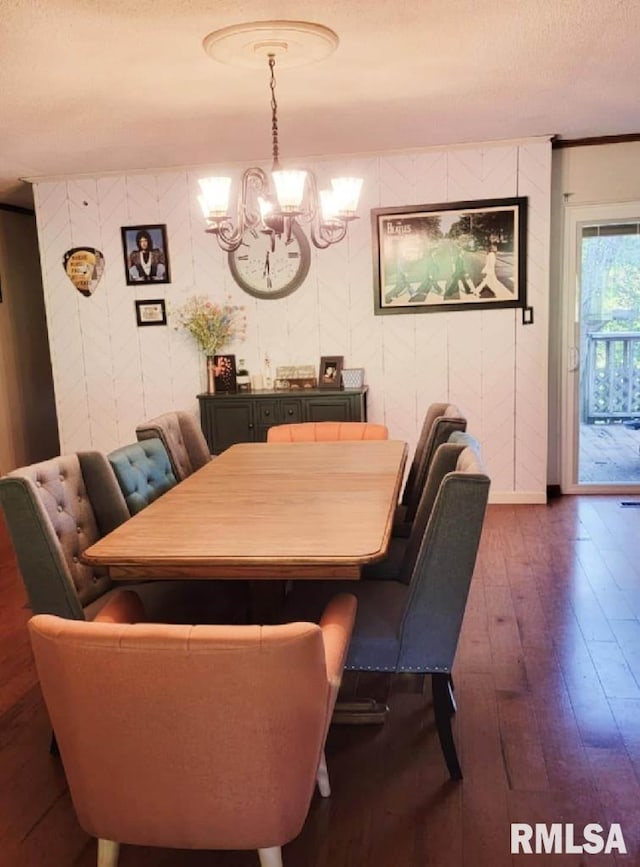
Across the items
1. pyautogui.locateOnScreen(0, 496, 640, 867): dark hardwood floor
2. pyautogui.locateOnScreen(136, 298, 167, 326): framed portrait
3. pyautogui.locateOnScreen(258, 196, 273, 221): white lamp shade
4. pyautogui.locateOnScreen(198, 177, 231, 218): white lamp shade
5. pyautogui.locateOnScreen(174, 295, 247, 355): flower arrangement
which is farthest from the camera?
pyautogui.locateOnScreen(136, 298, 167, 326): framed portrait

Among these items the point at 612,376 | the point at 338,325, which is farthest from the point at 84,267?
the point at 612,376

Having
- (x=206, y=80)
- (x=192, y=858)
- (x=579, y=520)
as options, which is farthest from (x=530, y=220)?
(x=192, y=858)

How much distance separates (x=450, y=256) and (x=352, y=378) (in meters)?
1.08

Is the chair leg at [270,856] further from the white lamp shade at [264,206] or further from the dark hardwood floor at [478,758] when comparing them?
the white lamp shade at [264,206]

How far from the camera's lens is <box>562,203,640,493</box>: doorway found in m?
5.11

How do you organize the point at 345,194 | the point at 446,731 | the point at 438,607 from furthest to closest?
the point at 345,194 < the point at 446,731 < the point at 438,607

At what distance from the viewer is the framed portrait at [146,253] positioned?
17.4 feet

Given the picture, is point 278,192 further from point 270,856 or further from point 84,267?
point 84,267

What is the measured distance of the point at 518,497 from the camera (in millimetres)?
5180

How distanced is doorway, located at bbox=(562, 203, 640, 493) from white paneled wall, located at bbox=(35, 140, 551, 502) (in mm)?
351

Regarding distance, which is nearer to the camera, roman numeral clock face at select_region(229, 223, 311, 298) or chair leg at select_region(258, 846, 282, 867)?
chair leg at select_region(258, 846, 282, 867)

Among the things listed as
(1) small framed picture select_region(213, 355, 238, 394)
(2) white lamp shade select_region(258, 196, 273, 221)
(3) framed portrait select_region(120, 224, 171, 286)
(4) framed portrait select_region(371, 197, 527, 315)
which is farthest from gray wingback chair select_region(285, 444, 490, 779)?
(3) framed portrait select_region(120, 224, 171, 286)

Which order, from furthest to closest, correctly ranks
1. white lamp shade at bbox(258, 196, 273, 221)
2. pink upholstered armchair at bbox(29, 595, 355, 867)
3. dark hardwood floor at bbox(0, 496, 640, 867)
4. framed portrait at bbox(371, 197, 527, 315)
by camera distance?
framed portrait at bbox(371, 197, 527, 315) → white lamp shade at bbox(258, 196, 273, 221) → dark hardwood floor at bbox(0, 496, 640, 867) → pink upholstered armchair at bbox(29, 595, 355, 867)

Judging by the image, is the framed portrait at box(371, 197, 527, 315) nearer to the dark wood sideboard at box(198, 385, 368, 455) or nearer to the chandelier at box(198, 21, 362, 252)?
the dark wood sideboard at box(198, 385, 368, 455)
